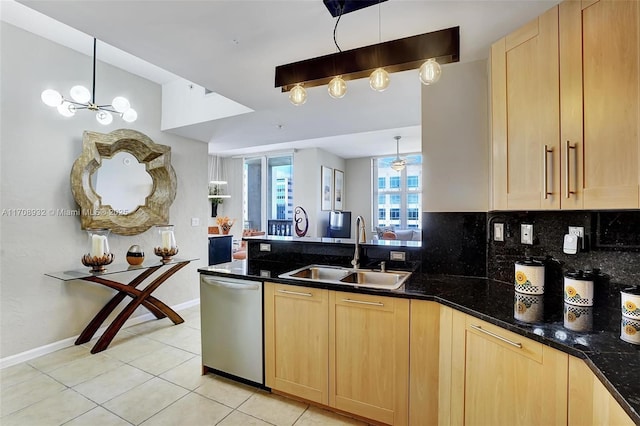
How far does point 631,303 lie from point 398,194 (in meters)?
6.42

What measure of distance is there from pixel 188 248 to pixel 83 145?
5.48 ft

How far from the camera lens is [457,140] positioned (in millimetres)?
2139

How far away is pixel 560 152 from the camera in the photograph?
138cm

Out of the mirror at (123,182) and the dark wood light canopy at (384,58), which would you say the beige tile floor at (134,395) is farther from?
the dark wood light canopy at (384,58)

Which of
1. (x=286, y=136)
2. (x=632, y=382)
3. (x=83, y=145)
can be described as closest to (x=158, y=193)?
(x=83, y=145)

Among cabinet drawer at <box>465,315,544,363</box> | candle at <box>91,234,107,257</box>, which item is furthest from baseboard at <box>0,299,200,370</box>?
cabinet drawer at <box>465,315,544,363</box>

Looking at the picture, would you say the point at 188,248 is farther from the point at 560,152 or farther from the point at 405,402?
the point at 560,152

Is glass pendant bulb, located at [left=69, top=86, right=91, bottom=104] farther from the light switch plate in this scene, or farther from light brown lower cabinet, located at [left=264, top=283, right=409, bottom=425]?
the light switch plate

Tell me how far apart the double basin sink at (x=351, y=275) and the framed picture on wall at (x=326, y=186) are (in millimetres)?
4294

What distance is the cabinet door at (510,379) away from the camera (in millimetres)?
1115

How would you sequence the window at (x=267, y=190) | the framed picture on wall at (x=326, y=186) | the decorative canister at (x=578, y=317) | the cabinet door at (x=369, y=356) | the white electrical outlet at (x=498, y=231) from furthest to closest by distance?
the window at (x=267, y=190) → the framed picture on wall at (x=326, y=186) → the white electrical outlet at (x=498, y=231) → the cabinet door at (x=369, y=356) → the decorative canister at (x=578, y=317)

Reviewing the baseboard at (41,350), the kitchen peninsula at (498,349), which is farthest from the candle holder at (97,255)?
the kitchen peninsula at (498,349)

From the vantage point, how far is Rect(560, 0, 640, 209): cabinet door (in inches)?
44.8

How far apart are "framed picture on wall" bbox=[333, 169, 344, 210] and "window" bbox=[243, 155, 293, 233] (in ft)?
3.55
